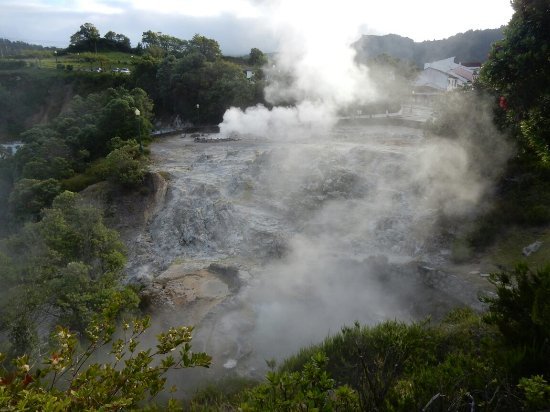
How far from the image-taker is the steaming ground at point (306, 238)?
361 inches

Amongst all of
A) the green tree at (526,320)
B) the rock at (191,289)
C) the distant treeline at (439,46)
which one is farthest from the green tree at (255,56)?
the green tree at (526,320)

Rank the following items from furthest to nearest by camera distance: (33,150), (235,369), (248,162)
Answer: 1. (33,150)
2. (248,162)
3. (235,369)

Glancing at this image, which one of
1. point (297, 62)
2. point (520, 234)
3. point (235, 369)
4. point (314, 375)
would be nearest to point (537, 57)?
point (520, 234)

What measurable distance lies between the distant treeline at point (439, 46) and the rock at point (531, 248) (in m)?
45.2

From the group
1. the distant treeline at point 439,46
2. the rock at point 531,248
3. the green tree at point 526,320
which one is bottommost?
the rock at point 531,248

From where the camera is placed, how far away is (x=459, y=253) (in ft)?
35.0

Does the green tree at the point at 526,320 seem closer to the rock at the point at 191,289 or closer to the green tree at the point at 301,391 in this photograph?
the green tree at the point at 301,391

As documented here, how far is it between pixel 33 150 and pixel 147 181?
7207 mm

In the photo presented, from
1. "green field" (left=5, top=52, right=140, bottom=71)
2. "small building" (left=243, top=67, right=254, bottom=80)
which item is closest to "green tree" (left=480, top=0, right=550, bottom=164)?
"small building" (left=243, top=67, right=254, bottom=80)

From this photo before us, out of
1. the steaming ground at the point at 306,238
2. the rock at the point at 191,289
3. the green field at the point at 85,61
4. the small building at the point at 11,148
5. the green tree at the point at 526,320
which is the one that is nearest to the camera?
the green tree at the point at 526,320

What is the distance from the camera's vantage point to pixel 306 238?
12664mm

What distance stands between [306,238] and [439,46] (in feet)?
193

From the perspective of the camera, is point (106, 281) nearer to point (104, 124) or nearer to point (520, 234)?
point (520, 234)

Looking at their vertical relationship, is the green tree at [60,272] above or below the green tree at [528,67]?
below
